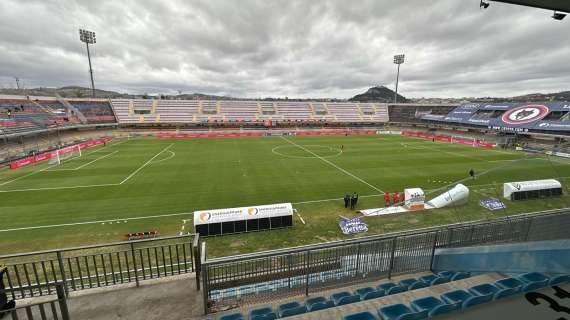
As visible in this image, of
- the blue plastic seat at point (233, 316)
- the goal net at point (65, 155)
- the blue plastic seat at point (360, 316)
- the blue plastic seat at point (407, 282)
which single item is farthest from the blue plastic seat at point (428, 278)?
the goal net at point (65, 155)

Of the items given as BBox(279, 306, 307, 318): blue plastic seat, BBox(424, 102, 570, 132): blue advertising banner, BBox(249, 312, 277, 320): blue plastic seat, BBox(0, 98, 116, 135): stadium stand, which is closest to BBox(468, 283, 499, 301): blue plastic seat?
BBox(279, 306, 307, 318): blue plastic seat

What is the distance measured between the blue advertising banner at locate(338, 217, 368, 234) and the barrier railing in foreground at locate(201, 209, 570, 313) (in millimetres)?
6443

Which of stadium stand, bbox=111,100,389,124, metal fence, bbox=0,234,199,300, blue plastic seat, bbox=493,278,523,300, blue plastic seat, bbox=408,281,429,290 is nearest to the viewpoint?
blue plastic seat, bbox=493,278,523,300

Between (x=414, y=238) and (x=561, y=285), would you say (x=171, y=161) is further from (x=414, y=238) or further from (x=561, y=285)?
(x=561, y=285)

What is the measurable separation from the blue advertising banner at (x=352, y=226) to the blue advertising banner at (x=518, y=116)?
4876 centimetres

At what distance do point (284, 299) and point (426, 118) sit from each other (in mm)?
77389

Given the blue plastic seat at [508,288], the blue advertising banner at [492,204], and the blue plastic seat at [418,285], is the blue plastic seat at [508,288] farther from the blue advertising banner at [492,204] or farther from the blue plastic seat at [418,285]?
the blue advertising banner at [492,204]

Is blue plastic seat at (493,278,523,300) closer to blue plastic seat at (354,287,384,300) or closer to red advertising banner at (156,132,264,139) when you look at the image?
blue plastic seat at (354,287,384,300)

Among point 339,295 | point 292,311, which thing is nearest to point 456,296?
point 339,295

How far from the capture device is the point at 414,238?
736cm

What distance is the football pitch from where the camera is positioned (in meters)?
14.4

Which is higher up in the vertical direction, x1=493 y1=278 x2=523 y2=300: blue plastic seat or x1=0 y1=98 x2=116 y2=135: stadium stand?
x1=0 y1=98 x2=116 y2=135: stadium stand

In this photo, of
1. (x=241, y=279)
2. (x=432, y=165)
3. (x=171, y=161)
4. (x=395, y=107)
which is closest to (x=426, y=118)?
(x=395, y=107)

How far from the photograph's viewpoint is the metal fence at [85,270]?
5.52 metres
